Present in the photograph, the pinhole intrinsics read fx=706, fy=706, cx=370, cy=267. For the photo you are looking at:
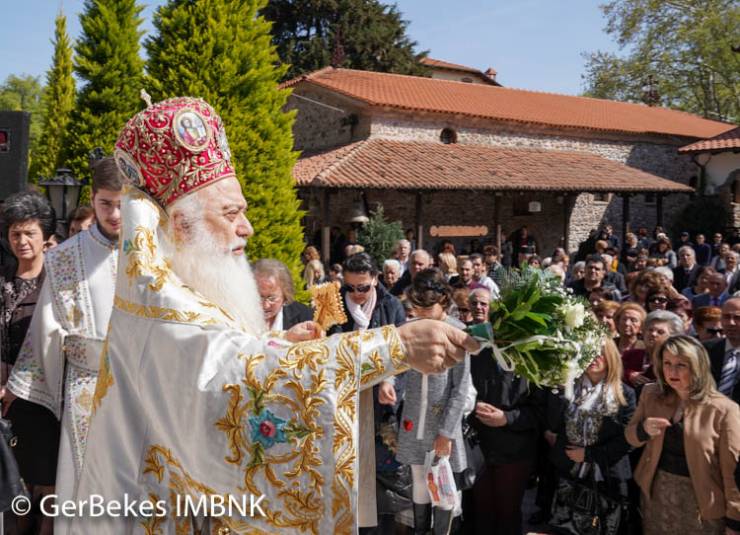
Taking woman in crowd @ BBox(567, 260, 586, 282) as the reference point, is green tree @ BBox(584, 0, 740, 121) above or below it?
above

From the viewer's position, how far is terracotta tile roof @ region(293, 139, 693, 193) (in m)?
19.8

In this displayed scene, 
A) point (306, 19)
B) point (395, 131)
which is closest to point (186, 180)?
point (395, 131)

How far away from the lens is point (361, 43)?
1390 inches

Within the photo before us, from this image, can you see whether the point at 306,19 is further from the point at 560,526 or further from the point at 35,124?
the point at 560,526

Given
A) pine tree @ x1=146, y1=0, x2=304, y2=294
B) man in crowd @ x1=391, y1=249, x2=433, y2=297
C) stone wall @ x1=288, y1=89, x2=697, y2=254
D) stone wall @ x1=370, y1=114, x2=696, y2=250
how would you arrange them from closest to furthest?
pine tree @ x1=146, y1=0, x2=304, y2=294
man in crowd @ x1=391, y1=249, x2=433, y2=297
stone wall @ x1=288, y1=89, x2=697, y2=254
stone wall @ x1=370, y1=114, x2=696, y2=250

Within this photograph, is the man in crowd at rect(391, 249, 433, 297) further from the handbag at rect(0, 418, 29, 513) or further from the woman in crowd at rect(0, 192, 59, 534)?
the handbag at rect(0, 418, 29, 513)

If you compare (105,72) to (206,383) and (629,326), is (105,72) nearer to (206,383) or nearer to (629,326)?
(629,326)

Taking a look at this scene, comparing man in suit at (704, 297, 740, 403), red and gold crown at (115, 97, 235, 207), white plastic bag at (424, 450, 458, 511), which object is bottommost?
white plastic bag at (424, 450, 458, 511)

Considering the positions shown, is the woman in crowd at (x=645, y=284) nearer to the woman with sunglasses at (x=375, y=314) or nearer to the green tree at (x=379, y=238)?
the woman with sunglasses at (x=375, y=314)

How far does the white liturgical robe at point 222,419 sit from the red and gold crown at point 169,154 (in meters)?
0.30

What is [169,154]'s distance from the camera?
2.35 m

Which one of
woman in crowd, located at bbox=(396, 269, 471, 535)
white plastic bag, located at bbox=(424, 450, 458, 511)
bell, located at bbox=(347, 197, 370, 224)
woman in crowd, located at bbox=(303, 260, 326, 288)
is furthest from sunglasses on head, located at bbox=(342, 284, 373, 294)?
bell, located at bbox=(347, 197, 370, 224)

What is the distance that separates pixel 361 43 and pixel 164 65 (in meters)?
27.3

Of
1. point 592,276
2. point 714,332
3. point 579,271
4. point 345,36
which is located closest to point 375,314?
point 714,332
